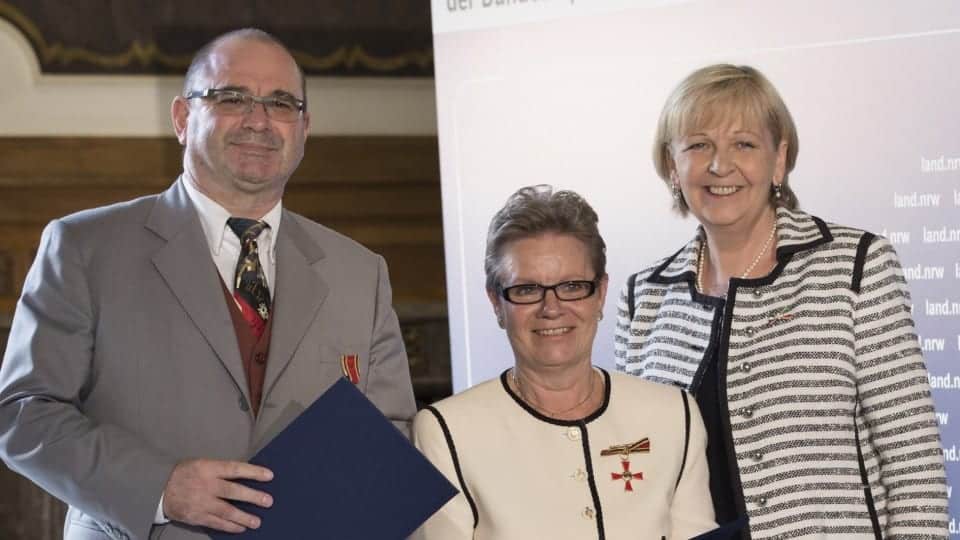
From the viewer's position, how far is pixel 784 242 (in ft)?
8.57

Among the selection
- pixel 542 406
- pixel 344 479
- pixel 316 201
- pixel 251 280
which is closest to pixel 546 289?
pixel 542 406

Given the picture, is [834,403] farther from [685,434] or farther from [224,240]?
[224,240]

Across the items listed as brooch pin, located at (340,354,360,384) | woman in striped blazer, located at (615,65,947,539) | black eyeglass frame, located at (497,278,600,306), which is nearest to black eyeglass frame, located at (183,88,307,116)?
brooch pin, located at (340,354,360,384)

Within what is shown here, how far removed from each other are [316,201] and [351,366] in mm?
2321

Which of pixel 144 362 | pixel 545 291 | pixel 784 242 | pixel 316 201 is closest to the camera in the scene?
pixel 545 291

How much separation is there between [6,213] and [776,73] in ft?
8.30

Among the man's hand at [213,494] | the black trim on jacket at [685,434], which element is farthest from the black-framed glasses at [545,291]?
the man's hand at [213,494]

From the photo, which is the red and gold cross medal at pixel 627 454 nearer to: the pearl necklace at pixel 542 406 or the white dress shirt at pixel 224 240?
the pearl necklace at pixel 542 406

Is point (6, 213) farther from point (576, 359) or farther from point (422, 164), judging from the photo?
point (576, 359)

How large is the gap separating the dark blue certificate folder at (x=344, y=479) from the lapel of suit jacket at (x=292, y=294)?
11.4 inches

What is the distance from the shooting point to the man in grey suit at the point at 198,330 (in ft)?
7.33

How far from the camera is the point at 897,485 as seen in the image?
2.48m

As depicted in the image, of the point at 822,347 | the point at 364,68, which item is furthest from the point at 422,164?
the point at 822,347

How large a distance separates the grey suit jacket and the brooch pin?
12mm
